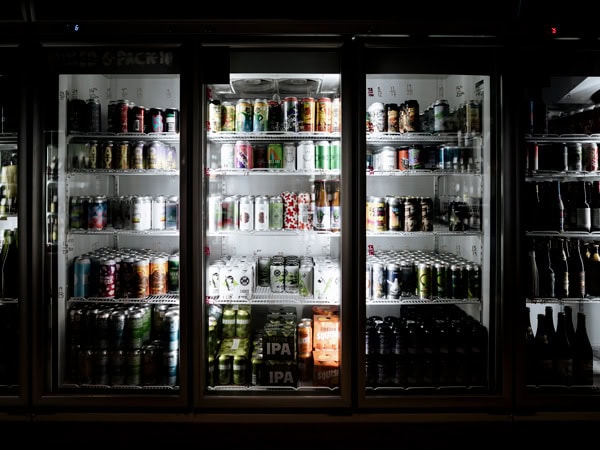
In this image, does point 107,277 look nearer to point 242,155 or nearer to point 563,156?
point 242,155

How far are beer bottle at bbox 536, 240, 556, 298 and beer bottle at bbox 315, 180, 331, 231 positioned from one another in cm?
116

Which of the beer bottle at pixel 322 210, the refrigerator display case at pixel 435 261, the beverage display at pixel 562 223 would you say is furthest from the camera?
the beer bottle at pixel 322 210

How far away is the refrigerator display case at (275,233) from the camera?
2.26 m

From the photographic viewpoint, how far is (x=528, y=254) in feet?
8.06

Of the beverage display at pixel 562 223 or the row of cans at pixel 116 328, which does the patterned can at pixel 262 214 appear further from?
the beverage display at pixel 562 223

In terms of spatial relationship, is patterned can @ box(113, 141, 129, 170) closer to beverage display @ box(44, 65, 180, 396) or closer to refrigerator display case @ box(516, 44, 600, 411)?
beverage display @ box(44, 65, 180, 396)

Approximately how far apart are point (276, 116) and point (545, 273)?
1.68 meters

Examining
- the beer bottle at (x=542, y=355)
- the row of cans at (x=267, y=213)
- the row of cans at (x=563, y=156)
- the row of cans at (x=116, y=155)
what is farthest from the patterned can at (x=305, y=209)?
the beer bottle at (x=542, y=355)

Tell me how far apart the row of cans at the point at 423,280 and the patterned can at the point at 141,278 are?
1.20 m

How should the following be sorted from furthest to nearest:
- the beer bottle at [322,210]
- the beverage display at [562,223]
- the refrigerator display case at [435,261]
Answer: the beer bottle at [322,210], the beverage display at [562,223], the refrigerator display case at [435,261]

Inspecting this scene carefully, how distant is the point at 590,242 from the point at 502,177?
0.79 m
